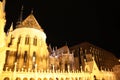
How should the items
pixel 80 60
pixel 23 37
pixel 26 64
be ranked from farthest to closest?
pixel 80 60 < pixel 23 37 < pixel 26 64

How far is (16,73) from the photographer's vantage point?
33.6 metres

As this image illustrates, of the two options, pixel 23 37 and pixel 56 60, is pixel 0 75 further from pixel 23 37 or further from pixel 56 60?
pixel 56 60

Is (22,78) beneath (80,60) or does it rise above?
beneath

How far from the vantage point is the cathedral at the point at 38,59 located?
33969 mm

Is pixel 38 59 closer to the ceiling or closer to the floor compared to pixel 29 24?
closer to the floor

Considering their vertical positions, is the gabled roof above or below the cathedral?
above

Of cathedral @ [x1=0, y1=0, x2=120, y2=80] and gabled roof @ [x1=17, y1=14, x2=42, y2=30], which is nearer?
cathedral @ [x1=0, y1=0, x2=120, y2=80]

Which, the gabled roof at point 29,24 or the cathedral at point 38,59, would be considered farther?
the gabled roof at point 29,24

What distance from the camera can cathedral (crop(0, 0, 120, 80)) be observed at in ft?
111

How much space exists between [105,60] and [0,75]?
141 feet

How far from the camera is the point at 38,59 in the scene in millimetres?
45656

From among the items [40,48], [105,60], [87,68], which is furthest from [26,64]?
[105,60]

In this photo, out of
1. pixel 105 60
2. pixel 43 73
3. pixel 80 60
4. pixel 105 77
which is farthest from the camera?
pixel 105 60

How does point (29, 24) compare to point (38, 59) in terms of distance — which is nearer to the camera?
point (38, 59)
